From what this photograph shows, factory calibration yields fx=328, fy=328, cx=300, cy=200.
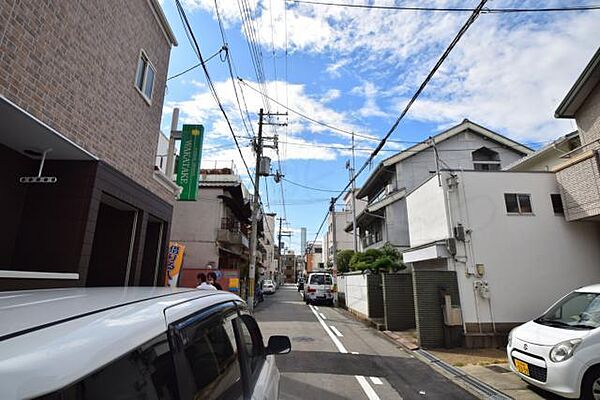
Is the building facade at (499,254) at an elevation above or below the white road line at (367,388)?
above

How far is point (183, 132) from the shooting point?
8.78 meters

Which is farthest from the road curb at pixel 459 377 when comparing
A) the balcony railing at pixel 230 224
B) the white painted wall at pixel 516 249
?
the balcony railing at pixel 230 224

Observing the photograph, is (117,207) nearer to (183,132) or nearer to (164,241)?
(164,241)

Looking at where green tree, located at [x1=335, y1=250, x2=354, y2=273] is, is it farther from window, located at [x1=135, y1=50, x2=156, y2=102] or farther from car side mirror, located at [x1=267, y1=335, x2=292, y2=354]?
car side mirror, located at [x1=267, y1=335, x2=292, y2=354]

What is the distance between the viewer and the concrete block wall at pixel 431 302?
838 cm

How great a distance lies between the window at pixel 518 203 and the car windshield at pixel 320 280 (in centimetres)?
1439

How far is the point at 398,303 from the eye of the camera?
11.1 m

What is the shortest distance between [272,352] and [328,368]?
4.28 meters

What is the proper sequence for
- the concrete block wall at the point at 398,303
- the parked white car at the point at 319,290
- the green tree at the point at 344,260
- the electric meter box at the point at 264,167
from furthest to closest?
the green tree at the point at 344,260 < the parked white car at the point at 319,290 < the electric meter box at the point at 264,167 < the concrete block wall at the point at 398,303

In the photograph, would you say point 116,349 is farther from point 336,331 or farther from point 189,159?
point 336,331

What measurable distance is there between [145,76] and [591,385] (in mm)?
9417

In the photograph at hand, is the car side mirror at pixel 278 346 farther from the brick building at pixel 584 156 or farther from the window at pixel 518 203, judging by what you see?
the brick building at pixel 584 156

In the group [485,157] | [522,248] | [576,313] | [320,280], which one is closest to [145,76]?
[576,313]

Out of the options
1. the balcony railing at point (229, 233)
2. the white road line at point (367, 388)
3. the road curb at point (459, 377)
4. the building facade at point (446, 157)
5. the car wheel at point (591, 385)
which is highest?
the building facade at point (446, 157)
